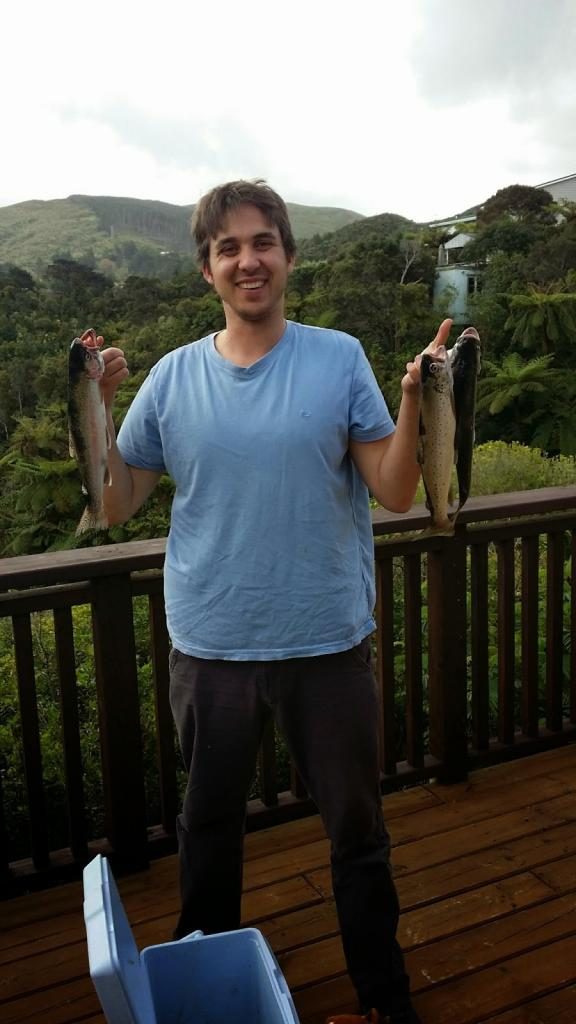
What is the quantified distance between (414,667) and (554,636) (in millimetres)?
604

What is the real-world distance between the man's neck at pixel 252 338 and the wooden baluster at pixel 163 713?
1022 millimetres

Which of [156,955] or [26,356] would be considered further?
[26,356]

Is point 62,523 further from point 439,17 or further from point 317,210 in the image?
point 317,210

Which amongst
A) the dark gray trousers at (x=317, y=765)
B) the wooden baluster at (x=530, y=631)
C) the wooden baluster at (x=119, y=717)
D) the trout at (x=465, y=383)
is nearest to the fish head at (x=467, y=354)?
the trout at (x=465, y=383)

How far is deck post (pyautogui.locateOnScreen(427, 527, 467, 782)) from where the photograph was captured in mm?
2721

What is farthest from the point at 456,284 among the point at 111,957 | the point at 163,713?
the point at 111,957

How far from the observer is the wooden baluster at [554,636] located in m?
3.00

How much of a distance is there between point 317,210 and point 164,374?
170 ft

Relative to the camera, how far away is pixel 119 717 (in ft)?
7.61

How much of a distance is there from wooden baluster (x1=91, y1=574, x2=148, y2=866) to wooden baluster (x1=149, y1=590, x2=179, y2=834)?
0.29 ft

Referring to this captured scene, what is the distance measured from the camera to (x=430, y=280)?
2036cm

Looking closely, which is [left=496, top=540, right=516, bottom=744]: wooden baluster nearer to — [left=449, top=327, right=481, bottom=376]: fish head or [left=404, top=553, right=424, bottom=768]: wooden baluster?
[left=404, top=553, right=424, bottom=768]: wooden baluster

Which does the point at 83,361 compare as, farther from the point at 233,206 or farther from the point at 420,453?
the point at 420,453

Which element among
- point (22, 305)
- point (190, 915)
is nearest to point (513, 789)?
point (190, 915)
